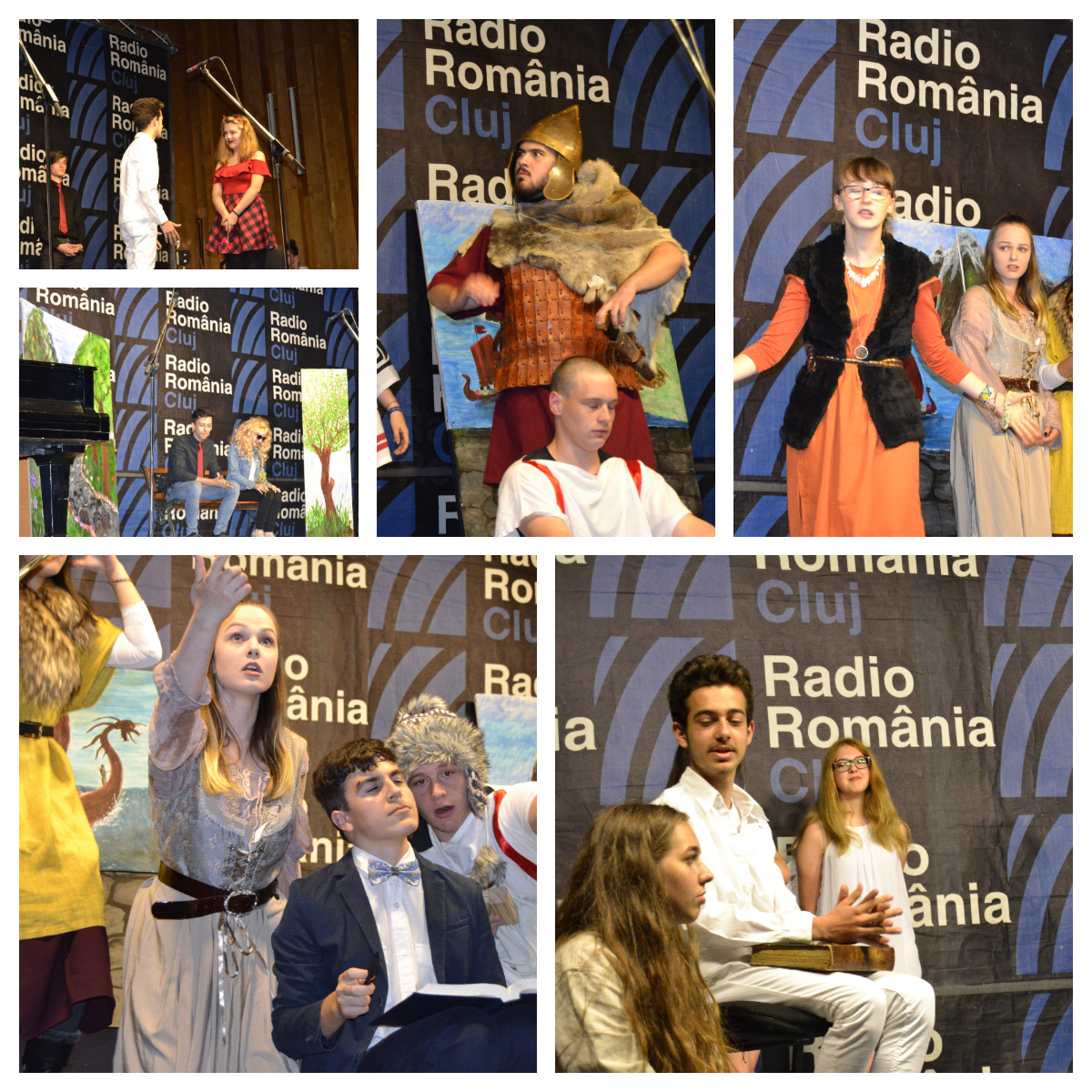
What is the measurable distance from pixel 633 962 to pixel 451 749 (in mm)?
590

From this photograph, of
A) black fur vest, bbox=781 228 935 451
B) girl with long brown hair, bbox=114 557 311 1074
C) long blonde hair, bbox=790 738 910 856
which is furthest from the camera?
black fur vest, bbox=781 228 935 451

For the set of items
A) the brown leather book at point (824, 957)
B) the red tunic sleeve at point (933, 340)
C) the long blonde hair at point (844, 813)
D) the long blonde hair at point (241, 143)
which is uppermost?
the long blonde hair at point (241, 143)

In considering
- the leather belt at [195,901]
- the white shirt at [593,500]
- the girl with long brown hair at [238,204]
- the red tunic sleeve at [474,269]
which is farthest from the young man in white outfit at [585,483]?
the leather belt at [195,901]

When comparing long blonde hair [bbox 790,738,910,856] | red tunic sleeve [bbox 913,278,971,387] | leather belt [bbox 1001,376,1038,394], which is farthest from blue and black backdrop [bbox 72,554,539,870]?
leather belt [bbox 1001,376,1038,394]

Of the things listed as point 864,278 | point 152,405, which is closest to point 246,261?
point 152,405

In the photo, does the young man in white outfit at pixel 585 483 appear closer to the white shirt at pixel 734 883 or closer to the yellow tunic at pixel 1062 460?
the white shirt at pixel 734 883

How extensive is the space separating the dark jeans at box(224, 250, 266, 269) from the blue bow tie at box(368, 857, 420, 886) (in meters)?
1.34

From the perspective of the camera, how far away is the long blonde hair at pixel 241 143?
265 centimetres

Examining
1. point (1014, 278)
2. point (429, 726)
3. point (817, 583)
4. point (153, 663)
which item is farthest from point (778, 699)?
point (153, 663)

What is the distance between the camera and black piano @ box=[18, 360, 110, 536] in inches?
99.5

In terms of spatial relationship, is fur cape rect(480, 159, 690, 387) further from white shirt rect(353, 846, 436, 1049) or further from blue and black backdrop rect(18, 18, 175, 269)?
white shirt rect(353, 846, 436, 1049)

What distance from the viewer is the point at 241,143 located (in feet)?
8.71
